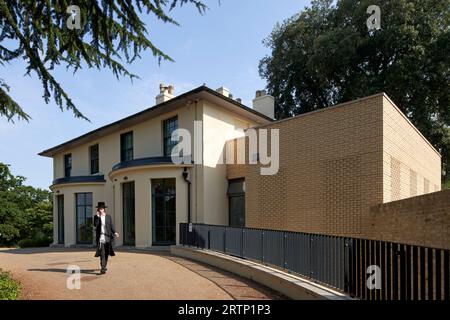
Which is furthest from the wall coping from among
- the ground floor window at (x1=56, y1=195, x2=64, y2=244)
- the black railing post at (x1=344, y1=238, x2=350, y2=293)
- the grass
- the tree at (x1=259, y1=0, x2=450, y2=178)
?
the tree at (x1=259, y1=0, x2=450, y2=178)

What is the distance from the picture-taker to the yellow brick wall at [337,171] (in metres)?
11.5

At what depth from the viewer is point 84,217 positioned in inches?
829

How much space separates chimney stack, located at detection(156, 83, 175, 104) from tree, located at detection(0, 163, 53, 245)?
20.9m

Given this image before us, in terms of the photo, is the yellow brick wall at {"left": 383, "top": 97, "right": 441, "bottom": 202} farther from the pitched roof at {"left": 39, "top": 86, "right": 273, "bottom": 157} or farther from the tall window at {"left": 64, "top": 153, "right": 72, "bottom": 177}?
the tall window at {"left": 64, "top": 153, "right": 72, "bottom": 177}

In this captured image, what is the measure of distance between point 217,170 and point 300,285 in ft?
34.3

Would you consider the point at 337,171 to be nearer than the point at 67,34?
No

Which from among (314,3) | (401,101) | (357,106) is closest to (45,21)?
(357,106)

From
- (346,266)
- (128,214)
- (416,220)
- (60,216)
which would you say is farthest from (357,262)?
(60,216)

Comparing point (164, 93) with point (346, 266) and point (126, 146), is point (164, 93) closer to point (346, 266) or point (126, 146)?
point (126, 146)

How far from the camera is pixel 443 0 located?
23172 mm

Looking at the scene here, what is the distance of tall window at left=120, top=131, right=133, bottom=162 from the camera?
20.1m

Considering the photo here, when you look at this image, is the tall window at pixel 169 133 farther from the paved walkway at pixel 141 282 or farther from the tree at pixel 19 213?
the tree at pixel 19 213

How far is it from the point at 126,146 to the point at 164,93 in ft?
11.4

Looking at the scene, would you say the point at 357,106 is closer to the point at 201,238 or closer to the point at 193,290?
the point at 201,238
